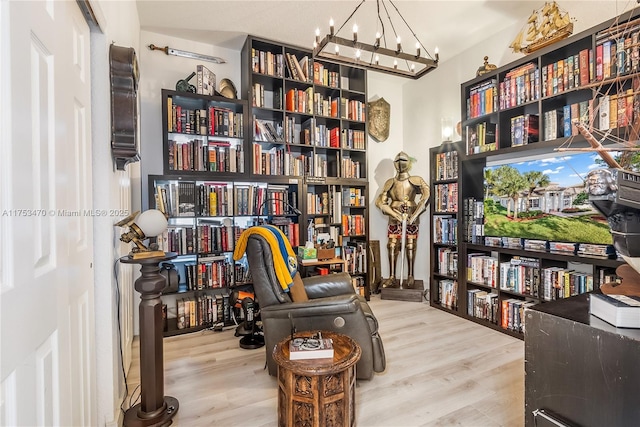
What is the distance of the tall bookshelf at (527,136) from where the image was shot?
225 centimetres

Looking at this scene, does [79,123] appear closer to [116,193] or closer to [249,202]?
[116,193]

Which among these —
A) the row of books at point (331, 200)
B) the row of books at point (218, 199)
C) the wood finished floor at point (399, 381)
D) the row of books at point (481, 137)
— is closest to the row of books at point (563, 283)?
the wood finished floor at point (399, 381)

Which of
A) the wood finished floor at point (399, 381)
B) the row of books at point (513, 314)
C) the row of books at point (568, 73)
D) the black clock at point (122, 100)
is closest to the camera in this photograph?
the black clock at point (122, 100)

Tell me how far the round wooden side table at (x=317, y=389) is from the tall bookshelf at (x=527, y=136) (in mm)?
2049

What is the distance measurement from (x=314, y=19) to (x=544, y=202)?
2.62 metres

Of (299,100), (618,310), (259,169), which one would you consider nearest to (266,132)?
(259,169)

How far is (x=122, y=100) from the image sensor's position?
1595mm

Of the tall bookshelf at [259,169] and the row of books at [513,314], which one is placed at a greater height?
the tall bookshelf at [259,169]

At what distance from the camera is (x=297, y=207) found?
3498 millimetres

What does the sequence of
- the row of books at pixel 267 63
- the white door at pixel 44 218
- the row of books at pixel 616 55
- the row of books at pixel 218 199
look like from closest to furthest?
the white door at pixel 44 218, the row of books at pixel 616 55, the row of books at pixel 218 199, the row of books at pixel 267 63

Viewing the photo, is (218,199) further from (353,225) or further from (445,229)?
(445,229)

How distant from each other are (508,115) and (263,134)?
7.82 ft

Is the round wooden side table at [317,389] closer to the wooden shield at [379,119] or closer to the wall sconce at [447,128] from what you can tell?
the wall sconce at [447,128]

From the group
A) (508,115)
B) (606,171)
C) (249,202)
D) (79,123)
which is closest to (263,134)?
(249,202)
